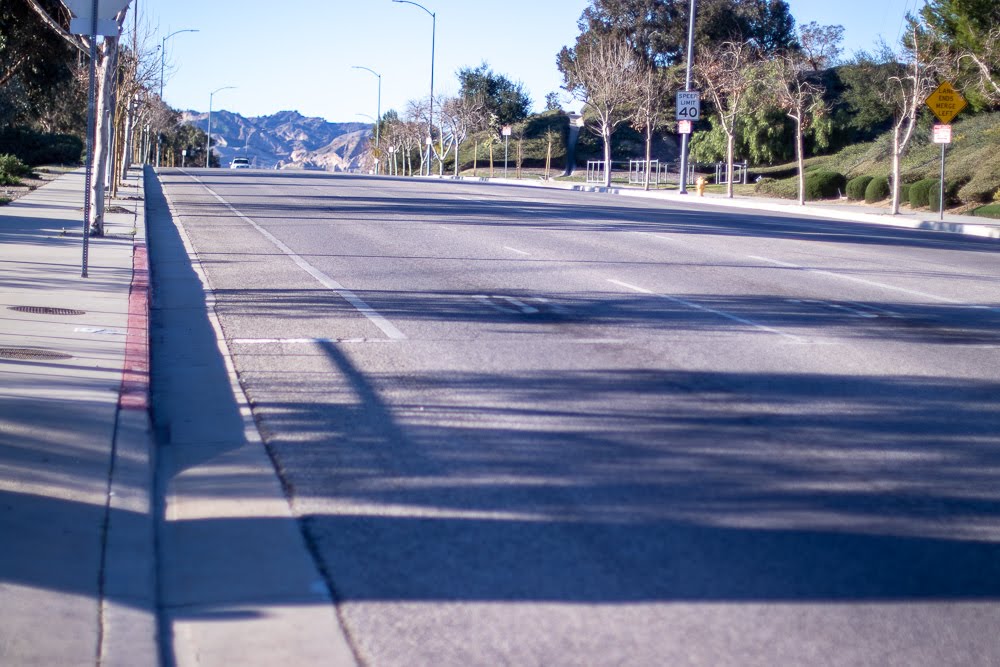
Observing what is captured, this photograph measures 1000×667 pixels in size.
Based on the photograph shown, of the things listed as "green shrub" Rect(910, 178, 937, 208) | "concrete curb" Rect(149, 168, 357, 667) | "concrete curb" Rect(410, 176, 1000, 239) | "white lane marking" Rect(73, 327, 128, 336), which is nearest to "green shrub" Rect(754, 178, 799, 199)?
"concrete curb" Rect(410, 176, 1000, 239)

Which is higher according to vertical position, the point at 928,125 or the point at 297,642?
the point at 928,125

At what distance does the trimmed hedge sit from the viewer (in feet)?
177

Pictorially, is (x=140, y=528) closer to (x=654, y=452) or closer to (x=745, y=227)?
(x=654, y=452)

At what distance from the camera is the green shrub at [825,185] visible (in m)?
43.5

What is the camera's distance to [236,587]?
185 inches

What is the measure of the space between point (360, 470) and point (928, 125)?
44803mm

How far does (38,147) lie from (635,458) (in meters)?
56.9

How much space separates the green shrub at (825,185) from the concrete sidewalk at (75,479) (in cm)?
3547

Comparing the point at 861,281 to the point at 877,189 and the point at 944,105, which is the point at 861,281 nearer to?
the point at 944,105

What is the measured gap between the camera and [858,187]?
136 ft

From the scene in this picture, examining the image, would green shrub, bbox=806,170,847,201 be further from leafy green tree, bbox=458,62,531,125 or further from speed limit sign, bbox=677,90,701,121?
leafy green tree, bbox=458,62,531,125

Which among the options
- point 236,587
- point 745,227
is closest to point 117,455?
point 236,587

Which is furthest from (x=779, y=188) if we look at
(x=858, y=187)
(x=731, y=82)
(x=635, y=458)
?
(x=635, y=458)

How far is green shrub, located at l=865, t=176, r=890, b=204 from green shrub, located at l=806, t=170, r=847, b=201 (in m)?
3.39
